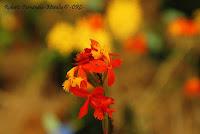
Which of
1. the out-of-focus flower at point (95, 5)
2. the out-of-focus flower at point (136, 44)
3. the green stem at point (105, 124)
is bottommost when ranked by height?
the out-of-focus flower at point (136, 44)

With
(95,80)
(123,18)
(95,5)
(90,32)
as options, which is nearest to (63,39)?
(90,32)

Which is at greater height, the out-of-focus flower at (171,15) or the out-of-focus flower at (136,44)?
the out-of-focus flower at (171,15)

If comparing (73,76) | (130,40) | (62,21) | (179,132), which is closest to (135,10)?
(130,40)

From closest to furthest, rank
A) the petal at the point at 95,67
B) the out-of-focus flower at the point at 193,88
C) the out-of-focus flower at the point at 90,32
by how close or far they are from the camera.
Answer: the petal at the point at 95,67 < the out-of-focus flower at the point at 90,32 < the out-of-focus flower at the point at 193,88

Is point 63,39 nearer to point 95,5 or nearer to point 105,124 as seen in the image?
point 95,5

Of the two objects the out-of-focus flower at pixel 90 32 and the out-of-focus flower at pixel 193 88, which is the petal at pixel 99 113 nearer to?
the out-of-focus flower at pixel 90 32

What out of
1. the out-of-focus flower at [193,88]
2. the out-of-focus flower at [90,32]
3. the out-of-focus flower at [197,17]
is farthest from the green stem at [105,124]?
the out-of-focus flower at [197,17]

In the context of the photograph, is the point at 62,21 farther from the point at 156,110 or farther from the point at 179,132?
the point at 179,132
